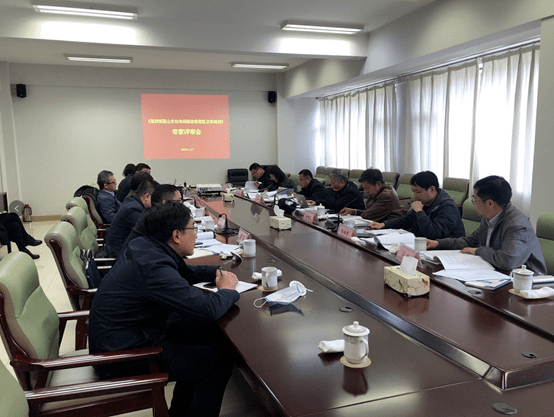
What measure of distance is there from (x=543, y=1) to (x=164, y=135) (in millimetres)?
6740

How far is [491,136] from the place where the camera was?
491 cm

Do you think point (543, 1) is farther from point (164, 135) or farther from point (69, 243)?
point (164, 135)

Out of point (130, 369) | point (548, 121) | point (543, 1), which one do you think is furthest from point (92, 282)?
point (543, 1)

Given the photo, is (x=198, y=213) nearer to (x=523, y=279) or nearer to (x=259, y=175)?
(x=523, y=279)

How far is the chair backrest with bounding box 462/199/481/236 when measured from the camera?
360cm

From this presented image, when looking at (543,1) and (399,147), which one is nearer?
(543,1)

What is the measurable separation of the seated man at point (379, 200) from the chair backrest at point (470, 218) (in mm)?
573

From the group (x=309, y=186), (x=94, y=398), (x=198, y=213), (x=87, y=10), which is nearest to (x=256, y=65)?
(x=309, y=186)

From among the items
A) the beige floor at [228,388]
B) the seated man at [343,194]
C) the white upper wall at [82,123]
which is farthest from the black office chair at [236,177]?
the beige floor at [228,388]

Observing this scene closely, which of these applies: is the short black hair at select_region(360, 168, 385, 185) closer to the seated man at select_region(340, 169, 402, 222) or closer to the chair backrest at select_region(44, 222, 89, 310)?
the seated man at select_region(340, 169, 402, 222)

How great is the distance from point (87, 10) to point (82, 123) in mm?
4195

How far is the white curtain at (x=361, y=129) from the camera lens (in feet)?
21.7

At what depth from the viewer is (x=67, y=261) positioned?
7.22ft

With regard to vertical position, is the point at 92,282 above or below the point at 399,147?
below
